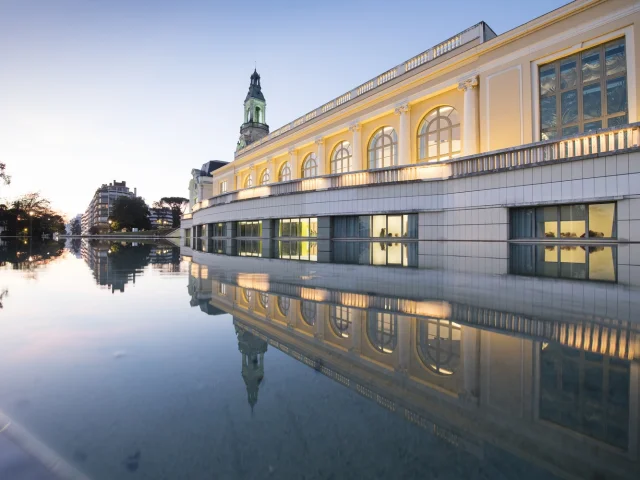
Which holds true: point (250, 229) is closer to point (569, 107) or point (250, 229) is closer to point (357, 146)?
point (357, 146)

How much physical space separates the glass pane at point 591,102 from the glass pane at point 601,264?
7287 millimetres

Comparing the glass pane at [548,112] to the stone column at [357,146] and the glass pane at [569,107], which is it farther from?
the stone column at [357,146]

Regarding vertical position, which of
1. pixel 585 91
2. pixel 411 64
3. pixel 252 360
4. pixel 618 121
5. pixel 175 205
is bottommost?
pixel 252 360

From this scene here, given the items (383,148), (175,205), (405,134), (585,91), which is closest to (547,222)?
(585,91)

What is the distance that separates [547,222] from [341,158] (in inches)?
748

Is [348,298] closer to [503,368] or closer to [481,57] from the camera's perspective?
[503,368]

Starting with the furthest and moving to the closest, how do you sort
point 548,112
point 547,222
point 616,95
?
point 548,112 < point 616,95 < point 547,222

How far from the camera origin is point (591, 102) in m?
15.5

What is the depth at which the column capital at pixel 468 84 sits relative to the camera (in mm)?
19547

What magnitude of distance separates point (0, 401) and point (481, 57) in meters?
23.5

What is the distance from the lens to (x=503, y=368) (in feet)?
8.61

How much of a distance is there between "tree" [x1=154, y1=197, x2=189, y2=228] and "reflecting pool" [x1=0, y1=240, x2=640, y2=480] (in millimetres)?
136800

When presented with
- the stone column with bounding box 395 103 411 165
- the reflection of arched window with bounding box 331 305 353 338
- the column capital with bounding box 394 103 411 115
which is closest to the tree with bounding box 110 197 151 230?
→ the column capital with bounding box 394 103 411 115

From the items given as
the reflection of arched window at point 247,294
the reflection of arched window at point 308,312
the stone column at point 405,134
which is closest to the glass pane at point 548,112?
the stone column at point 405,134
